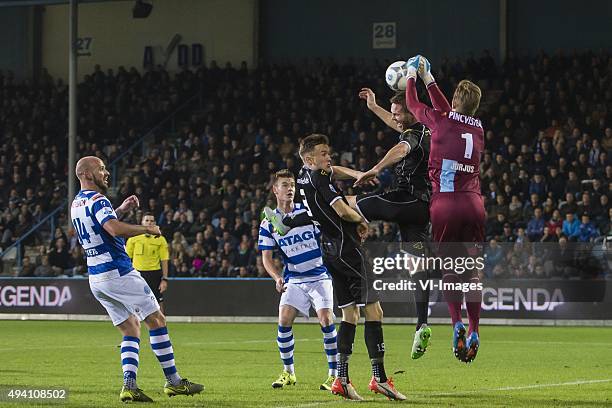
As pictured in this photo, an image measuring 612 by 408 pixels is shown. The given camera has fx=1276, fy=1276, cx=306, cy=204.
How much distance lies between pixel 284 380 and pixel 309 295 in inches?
55.0

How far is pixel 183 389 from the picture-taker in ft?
38.6

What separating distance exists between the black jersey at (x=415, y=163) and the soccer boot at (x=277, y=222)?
9.01 ft

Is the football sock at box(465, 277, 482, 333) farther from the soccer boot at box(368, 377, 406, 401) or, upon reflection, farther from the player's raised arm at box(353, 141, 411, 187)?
the player's raised arm at box(353, 141, 411, 187)

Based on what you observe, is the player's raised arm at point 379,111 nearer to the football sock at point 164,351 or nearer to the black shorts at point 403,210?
the black shorts at point 403,210

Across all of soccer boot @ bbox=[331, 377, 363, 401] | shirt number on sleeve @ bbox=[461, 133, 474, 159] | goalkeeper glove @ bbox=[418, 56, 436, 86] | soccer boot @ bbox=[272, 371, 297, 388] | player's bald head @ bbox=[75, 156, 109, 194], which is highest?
goalkeeper glove @ bbox=[418, 56, 436, 86]

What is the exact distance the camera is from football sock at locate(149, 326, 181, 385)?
1180 cm

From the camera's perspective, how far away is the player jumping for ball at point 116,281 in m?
11.5

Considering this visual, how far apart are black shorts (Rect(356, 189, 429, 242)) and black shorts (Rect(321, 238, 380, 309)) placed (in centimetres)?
53

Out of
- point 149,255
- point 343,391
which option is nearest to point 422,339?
point 343,391

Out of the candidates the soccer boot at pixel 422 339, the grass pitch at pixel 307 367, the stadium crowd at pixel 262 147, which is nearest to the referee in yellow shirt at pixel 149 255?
the grass pitch at pixel 307 367

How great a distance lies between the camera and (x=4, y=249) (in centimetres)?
3456

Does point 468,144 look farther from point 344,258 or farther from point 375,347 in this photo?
point 375,347

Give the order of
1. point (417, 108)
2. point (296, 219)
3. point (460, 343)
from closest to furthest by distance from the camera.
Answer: point (460, 343), point (417, 108), point (296, 219)

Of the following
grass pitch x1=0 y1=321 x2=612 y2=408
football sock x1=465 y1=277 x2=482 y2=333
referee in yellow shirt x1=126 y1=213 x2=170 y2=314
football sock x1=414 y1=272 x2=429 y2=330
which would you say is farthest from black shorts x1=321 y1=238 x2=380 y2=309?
referee in yellow shirt x1=126 y1=213 x2=170 y2=314
